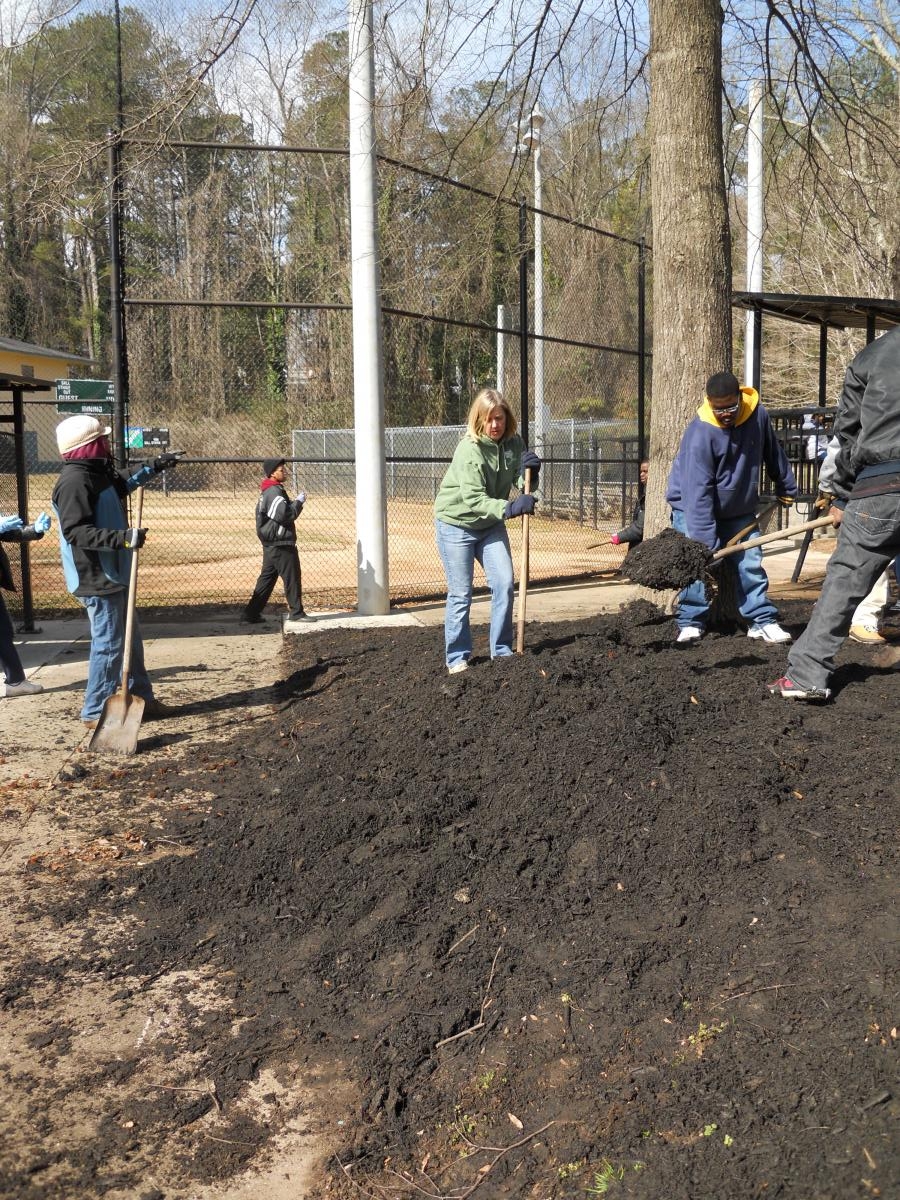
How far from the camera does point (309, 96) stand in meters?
10.6

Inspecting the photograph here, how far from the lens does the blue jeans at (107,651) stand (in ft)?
19.4

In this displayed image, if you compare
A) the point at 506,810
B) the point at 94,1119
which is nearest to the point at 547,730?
the point at 506,810

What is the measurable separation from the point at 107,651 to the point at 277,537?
3461 mm

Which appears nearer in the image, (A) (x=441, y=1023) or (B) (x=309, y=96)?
(A) (x=441, y=1023)

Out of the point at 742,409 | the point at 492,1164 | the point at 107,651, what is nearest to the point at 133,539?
the point at 107,651

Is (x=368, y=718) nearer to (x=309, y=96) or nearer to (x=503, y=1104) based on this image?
(x=503, y=1104)

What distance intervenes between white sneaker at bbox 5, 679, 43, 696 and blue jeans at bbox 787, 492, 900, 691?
190 inches

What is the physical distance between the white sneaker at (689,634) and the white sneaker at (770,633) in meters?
0.34

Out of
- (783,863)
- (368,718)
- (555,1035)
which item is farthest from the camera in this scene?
(368,718)

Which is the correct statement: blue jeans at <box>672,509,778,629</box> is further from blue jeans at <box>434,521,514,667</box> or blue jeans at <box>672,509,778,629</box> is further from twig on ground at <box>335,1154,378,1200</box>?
twig on ground at <box>335,1154,378,1200</box>

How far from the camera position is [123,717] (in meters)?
5.75

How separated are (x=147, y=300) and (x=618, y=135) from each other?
447 cm

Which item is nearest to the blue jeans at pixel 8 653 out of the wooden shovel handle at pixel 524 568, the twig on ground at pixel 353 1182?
the wooden shovel handle at pixel 524 568

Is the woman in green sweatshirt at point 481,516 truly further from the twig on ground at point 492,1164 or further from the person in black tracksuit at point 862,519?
the twig on ground at point 492,1164
